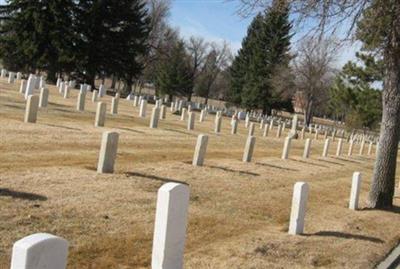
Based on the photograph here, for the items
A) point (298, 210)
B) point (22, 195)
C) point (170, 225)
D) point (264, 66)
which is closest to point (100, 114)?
point (298, 210)

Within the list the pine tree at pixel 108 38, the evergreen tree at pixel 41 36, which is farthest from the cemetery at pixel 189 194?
the pine tree at pixel 108 38

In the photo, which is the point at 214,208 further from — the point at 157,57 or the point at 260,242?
the point at 157,57

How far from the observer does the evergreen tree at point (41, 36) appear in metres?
49.3

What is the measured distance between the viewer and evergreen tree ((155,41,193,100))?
3100 inches

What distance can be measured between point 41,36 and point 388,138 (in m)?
40.7

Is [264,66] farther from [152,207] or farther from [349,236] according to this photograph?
[152,207]

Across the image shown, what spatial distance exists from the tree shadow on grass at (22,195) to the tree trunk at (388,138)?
27.4ft

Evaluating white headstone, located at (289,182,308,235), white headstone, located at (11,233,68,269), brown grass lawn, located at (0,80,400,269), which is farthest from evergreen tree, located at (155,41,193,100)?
white headstone, located at (11,233,68,269)

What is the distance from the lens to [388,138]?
13.9 m

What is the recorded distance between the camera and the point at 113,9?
54781 millimetres

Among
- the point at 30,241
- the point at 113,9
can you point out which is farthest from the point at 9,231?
the point at 113,9

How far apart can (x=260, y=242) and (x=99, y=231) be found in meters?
2.47

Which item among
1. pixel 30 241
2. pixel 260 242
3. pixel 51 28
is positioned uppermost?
pixel 51 28

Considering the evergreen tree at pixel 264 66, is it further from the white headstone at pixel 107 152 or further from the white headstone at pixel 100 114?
the white headstone at pixel 107 152
